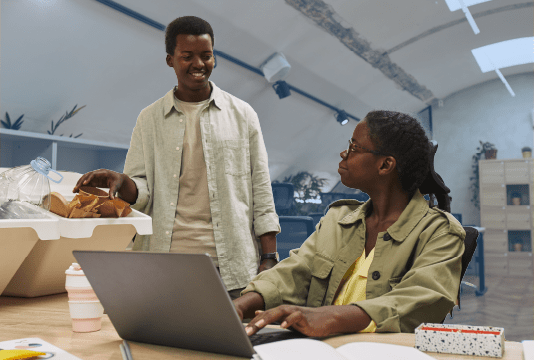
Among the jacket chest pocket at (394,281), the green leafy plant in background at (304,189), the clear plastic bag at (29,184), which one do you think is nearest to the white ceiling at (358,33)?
the green leafy plant in background at (304,189)

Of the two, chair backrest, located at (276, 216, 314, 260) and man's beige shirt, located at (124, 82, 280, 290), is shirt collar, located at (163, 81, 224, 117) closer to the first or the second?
man's beige shirt, located at (124, 82, 280, 290)

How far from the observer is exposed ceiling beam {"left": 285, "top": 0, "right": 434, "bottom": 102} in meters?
4.21

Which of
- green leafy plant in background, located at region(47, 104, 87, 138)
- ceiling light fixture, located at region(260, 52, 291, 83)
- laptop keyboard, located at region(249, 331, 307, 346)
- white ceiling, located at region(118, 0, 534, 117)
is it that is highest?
white ceiling, located at region(118, 0, 534, 117)

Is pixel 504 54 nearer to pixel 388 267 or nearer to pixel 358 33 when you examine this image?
pixel 358 33

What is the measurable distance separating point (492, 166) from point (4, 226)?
28.2ft

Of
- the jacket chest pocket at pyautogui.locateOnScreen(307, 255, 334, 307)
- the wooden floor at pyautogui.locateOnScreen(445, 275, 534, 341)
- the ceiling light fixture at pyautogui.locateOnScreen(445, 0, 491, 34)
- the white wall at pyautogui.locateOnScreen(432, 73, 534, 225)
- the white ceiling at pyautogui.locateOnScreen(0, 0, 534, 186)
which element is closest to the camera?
the jacket chest pocket at pyautogui.locateOnScreen(307, 255, 334, 307)

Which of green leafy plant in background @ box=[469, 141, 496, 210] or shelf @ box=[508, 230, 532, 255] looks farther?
green leafy plant in background @ box=[469, 141, 496, 210]

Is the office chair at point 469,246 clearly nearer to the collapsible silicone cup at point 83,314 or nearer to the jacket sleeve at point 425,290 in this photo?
the jacket sleeve at point 425,290

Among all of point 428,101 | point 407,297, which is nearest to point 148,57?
point 407,297

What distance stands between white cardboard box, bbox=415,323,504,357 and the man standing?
2.63 feet

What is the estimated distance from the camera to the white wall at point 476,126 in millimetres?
8742

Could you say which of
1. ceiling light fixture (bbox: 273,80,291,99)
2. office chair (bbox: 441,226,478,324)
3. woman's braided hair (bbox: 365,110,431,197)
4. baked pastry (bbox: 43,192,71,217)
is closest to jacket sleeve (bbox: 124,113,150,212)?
baked pastry (bbox: 43,192,71,217)

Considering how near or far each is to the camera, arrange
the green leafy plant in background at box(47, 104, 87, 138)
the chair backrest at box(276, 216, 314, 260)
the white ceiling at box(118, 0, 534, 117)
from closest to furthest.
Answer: the green leafy plant in background at box(47, 104, 87, 138) < the white ceiling at box(118, 0, 534, 117) < the chair backrest at box(276, 216, 314, 260)

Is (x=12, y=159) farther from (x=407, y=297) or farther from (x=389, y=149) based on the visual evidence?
(x=407, y=297)
